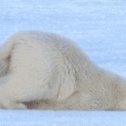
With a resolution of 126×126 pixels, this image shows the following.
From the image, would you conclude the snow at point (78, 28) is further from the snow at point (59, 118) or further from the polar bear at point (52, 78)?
the polar bear at point (52, 78)

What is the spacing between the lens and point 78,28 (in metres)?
7.09

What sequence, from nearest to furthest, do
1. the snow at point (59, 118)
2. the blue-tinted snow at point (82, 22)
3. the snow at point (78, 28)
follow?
the snow at point (59, 118) → the snow at point (78, 28) → the blue-tinted snow at point (82, 22)


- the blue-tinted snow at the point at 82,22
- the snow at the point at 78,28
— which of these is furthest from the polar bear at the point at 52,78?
the blue-tinted snow at the point at 82,22

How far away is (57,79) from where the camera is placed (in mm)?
3891

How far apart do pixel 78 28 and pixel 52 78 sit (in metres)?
3.27

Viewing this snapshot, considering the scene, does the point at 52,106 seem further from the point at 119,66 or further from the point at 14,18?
the point at 14,18

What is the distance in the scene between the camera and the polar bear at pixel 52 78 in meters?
3.82

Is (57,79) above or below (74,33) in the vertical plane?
above

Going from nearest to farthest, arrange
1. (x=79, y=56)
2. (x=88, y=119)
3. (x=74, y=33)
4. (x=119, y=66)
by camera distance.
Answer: (x=88, y=119) < (x=79, y=56) < (x=119, y=66) < (x=74, y=33)

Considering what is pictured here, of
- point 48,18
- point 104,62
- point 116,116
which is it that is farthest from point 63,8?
point 116,116

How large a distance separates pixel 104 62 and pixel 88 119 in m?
2.08

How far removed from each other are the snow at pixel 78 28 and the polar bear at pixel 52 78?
0.77 feet

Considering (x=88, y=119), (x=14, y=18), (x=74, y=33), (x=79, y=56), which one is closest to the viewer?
(x=88, y=119)

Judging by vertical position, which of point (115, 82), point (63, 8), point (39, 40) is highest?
point (39, 40)
